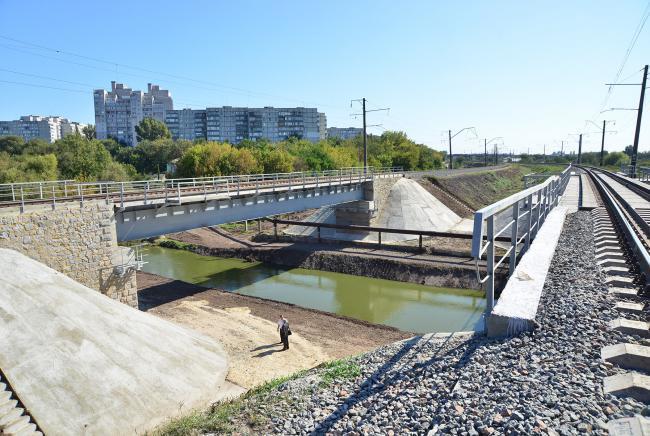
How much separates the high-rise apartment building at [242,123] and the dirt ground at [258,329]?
12100 centimetres

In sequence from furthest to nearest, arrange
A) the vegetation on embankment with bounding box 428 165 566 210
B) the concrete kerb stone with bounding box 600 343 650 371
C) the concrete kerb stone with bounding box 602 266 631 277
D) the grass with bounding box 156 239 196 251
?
the vegetation on embankment with bounding box 428 165 566 210
the grass with bounding box 156 239 196 251
the concrete kerb stone with bounding box 602 266 631 277
the concrete kerb stone with bounding box 600 343 650 371

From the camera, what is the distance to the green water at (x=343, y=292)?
2212 cm

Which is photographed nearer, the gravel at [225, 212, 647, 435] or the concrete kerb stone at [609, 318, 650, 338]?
the gravel at [225, 212, 647, 435]

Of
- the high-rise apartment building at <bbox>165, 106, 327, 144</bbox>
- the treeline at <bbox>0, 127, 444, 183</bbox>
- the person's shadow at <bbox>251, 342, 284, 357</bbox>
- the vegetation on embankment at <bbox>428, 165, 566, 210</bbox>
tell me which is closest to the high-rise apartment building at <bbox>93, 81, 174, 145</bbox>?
the high-rise apartment building at <bbox>165, 106, 327, 144</bbox>

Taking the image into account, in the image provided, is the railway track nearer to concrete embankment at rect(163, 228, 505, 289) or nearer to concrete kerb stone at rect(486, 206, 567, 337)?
concrete kerb stone at rect(486, 206, 567, 337)

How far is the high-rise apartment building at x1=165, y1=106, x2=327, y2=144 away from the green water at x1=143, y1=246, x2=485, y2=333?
11226cm

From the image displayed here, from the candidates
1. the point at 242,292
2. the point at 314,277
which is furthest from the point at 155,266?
the point at 314,277

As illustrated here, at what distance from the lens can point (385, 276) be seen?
97.0ft

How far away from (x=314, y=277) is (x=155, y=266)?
1335cm

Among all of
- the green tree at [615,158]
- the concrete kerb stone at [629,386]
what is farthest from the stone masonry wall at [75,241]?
the green tree at [615,158]

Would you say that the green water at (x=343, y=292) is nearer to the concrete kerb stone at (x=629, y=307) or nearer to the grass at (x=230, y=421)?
the concrete kerb stone at (x=629, y=307)

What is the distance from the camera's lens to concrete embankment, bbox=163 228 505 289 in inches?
1090

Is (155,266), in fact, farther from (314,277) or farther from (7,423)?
(7,423)

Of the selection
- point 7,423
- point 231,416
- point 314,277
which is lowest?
point 314,277
